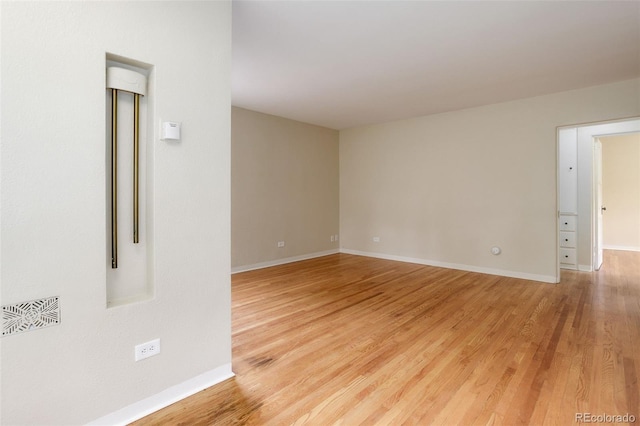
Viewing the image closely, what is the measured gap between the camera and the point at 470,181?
529cm

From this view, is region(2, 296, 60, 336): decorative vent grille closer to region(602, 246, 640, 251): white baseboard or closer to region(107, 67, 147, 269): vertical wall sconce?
region(107, 67, 147, 269): vertical wall sconce

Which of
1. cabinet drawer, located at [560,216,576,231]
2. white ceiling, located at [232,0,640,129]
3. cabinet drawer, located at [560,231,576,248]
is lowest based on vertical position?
cabinet drawer, located at [560,231,576,248]

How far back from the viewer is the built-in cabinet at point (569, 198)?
539 cm

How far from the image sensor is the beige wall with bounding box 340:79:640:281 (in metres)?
4.51

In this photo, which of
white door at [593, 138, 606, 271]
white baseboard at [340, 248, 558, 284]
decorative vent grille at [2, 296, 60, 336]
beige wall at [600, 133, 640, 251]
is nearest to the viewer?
decorative vent grille at [2, 296, 60, 336]

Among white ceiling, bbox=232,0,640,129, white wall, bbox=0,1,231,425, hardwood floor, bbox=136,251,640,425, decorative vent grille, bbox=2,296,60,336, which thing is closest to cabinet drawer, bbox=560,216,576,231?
hardwood floor, bbox=136,251,640,425

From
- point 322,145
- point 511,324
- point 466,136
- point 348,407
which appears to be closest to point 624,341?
point 511,324

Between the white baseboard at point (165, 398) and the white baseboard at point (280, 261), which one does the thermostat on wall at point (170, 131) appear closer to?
the white baseboard at point (165, 398)

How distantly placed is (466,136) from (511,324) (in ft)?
10.7

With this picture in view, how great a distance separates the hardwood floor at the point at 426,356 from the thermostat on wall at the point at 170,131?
1536 mm

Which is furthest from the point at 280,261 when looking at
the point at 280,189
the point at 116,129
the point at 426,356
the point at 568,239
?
the point at 568,239

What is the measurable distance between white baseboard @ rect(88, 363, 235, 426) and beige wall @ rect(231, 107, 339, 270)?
315cm

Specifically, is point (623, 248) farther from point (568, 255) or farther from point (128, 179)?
point (128, 179)

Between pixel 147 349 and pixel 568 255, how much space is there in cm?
636
